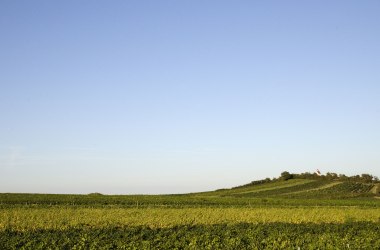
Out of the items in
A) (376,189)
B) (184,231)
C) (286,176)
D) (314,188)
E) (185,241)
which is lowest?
(185,241)

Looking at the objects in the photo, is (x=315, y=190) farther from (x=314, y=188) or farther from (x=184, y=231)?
(x=184, y=231)

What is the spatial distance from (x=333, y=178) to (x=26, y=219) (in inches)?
2954

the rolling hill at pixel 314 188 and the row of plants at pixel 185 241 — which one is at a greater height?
the rolling hill at pixel 314 188

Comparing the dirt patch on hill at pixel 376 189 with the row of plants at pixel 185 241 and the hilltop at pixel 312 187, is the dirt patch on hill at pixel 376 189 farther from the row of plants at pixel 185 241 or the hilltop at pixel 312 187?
the row of plants at pixel 185 241

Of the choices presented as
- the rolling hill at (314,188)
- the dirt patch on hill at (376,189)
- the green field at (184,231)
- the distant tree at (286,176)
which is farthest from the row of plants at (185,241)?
the distant tree at (286,176)

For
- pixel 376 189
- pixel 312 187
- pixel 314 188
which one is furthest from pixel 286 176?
pixel 376 189

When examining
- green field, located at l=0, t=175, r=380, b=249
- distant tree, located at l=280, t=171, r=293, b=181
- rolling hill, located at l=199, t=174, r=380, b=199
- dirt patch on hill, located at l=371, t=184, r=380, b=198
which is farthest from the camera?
distant tree, located at l=280, t=171, r=293, b=181

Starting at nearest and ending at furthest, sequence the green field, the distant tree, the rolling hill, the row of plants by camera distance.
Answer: the row of plants
the green field
the rolling hill
the distant tree

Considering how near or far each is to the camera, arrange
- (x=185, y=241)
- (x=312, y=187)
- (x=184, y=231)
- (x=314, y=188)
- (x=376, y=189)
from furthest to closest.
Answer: (x=312, y=187) → (x=314, y=188) → (x=376, y=189) → (x=184, y=231) → (x=185, y=241)

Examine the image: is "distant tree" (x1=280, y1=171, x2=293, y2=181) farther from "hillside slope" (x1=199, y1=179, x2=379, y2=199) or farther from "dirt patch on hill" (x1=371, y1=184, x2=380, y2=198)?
"dirt patch on hill" (x1=371, y1=184, x2=380, y2=198)

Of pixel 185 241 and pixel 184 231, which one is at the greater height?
pixel 184 231

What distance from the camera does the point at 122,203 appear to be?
4753cm

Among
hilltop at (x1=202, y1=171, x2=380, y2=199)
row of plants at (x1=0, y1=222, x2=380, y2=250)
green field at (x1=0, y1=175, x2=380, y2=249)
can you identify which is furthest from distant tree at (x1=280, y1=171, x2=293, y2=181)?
row of plants at (x1=0, y1=222, x2=380, y2=250)

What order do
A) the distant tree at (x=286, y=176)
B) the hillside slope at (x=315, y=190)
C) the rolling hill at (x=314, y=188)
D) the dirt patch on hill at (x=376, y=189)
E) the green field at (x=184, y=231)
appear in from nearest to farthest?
the green field at (x=184, y=231) < the hillside slope at (x=315, y=190) < the rolling hill at (x=314, y=188) < the dirt patch on hill at (x=376, y=189) < the distant tree at (x=286, y=176)
